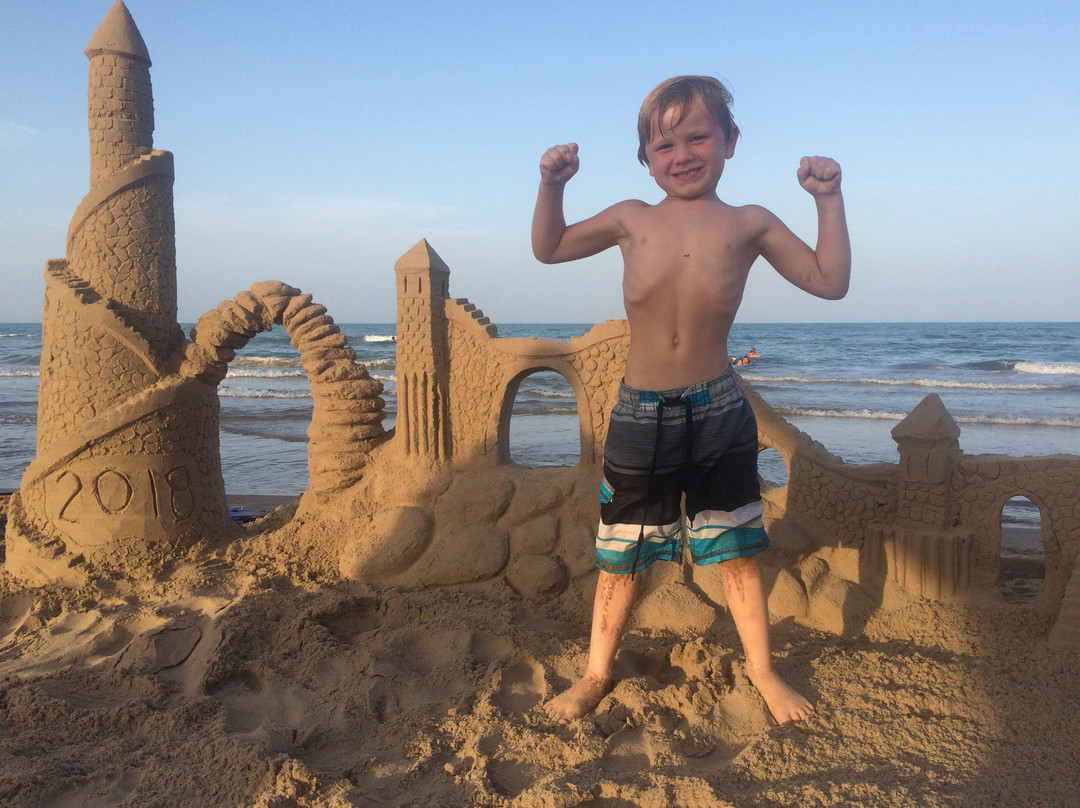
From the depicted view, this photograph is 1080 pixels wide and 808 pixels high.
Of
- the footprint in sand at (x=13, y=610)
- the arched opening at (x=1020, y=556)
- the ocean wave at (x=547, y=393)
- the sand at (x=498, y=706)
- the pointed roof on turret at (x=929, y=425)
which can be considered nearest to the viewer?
the sand at (x=498, y=706)

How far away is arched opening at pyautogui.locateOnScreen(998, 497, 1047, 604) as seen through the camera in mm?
5016

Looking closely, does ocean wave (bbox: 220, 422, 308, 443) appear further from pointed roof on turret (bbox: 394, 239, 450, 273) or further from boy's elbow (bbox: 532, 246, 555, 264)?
boy's elbow (bbox: 532, 246, 555, 264)

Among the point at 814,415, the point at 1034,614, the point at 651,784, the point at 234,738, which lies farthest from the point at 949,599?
the point at 814,415

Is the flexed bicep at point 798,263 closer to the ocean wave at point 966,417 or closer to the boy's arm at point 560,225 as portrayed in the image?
the boy's arm at point 560,225

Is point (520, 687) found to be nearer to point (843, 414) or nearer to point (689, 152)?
point (689, 152)

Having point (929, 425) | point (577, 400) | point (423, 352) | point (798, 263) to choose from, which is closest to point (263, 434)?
point (423, 352)

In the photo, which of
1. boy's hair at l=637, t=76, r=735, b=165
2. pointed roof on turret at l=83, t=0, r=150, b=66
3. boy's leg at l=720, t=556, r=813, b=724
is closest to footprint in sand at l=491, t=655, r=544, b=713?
boy's leg at l=720, t=556, r=813, b=724

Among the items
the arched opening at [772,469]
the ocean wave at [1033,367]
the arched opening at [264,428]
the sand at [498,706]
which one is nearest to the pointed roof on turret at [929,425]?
the sand at [498,706]

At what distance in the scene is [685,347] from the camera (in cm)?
259

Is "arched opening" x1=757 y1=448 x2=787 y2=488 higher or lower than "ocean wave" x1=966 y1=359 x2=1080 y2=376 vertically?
A: lower

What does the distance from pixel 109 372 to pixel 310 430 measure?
1.26 m

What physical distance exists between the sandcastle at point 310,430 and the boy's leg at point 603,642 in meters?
1.35

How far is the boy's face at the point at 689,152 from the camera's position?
250cm

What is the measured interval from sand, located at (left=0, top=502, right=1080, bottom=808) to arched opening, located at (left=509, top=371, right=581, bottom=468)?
5292mm
